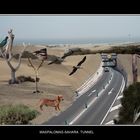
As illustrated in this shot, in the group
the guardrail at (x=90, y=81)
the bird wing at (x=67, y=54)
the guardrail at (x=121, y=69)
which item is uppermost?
the bird wing at (x=67, y=54)

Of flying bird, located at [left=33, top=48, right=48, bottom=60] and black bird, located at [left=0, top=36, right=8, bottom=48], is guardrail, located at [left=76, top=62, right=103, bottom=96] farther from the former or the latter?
black bird, located at [left=0, top=36, right=8, bottom=48]

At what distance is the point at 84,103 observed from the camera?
20.8 feet

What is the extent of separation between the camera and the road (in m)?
6.21

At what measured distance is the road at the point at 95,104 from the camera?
621 centimetres

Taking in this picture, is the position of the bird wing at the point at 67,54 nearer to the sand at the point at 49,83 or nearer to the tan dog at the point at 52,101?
the sand at the point at 49,83

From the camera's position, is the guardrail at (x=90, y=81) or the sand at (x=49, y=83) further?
the guardrail at (x=90, y=81)

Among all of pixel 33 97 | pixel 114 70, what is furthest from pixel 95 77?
pixel 33 97

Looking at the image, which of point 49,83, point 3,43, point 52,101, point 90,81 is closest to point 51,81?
point 49,83

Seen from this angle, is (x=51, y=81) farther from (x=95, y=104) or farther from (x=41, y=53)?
(x=95, y=104)

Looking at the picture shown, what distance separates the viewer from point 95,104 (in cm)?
633

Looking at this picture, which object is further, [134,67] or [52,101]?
[134,67]

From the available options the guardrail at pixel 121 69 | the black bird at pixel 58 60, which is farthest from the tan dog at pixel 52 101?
the guardrail at pixel 121 69

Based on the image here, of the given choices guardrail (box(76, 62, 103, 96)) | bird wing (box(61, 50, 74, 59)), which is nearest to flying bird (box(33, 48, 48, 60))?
bird wing (box(61, 50, 74, 59))
